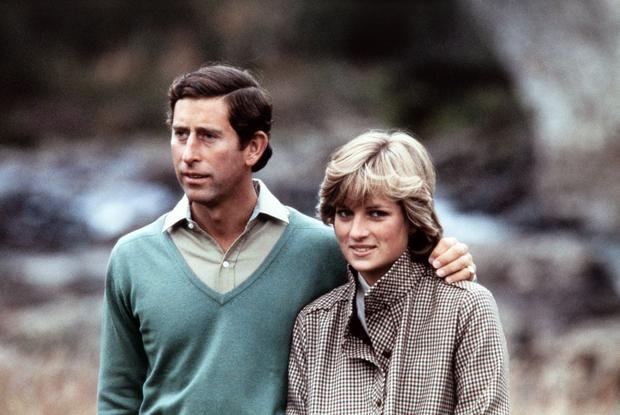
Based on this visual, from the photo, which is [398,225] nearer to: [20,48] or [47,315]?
[47,315]

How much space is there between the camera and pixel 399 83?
7289 mm

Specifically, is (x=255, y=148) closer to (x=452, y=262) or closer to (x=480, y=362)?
(x=452, y=262)

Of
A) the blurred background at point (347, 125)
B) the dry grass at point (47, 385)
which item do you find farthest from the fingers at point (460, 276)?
the blurred background at point (347, 125)

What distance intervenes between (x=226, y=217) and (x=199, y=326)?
276 mm

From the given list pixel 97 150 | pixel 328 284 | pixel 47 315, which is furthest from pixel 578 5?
pixel 328 284

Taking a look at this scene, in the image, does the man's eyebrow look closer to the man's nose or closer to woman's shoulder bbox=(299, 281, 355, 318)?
the man's nose

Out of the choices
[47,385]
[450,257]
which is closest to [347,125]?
[47,385]

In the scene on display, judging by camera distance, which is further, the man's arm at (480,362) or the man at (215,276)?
the man at (215,276)

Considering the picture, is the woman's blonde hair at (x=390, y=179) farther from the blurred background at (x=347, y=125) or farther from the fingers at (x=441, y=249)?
the blurred background at (x=347, y=125)

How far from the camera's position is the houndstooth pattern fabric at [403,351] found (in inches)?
98.5

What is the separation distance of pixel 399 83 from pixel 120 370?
4683 mm

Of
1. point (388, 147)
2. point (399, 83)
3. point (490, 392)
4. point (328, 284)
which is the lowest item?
point (490, 392)

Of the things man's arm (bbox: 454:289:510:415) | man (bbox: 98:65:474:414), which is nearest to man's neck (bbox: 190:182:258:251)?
man (bbox: 98:65:474:414)

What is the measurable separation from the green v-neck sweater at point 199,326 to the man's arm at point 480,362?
1.45 ft
